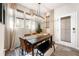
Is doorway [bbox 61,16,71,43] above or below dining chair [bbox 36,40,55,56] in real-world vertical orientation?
above

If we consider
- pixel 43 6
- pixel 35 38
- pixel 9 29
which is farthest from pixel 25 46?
pixel 43 6

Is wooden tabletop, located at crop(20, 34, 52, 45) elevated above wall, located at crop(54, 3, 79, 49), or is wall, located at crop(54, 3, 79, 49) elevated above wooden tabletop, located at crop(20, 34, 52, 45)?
wall, located at crop(54, 3, 79, 49)

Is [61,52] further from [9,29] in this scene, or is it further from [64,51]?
[9,29]

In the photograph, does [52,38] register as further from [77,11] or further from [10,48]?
[10,48]

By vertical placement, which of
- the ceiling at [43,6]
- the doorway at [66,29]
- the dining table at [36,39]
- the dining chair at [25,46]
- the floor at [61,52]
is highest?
the ceiling at [43,6]

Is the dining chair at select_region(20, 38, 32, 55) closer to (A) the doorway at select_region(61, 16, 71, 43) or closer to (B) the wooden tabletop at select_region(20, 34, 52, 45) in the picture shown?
(B) the wooden tabletop at select_region(20, 34, 52, 45)

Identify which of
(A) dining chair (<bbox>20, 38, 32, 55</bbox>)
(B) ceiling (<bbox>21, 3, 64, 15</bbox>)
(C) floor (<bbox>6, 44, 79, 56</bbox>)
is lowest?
(C) floor (<bbox>6, 44, 79, 56</bbox>)

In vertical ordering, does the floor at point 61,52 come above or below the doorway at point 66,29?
below

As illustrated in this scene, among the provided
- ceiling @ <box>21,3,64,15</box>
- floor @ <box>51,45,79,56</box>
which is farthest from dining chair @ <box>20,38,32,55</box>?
ceiling @ <box>21,3,64,15</box>

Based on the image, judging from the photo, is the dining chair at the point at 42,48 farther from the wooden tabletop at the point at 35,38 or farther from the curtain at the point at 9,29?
the curtain at the point at 9,29

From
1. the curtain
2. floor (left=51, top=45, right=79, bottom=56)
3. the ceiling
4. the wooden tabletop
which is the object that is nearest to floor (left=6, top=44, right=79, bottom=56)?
floor (left=51, top=45, right=79, bottom=56)

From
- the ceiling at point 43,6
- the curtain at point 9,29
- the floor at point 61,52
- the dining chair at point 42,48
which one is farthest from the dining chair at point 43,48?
the ceiling at point 43,6

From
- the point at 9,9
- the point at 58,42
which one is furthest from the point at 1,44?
the point at 58,42

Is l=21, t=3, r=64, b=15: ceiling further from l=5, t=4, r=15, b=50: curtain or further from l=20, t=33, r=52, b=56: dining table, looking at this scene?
l=20, t=33, r=52, b=56: dining table
